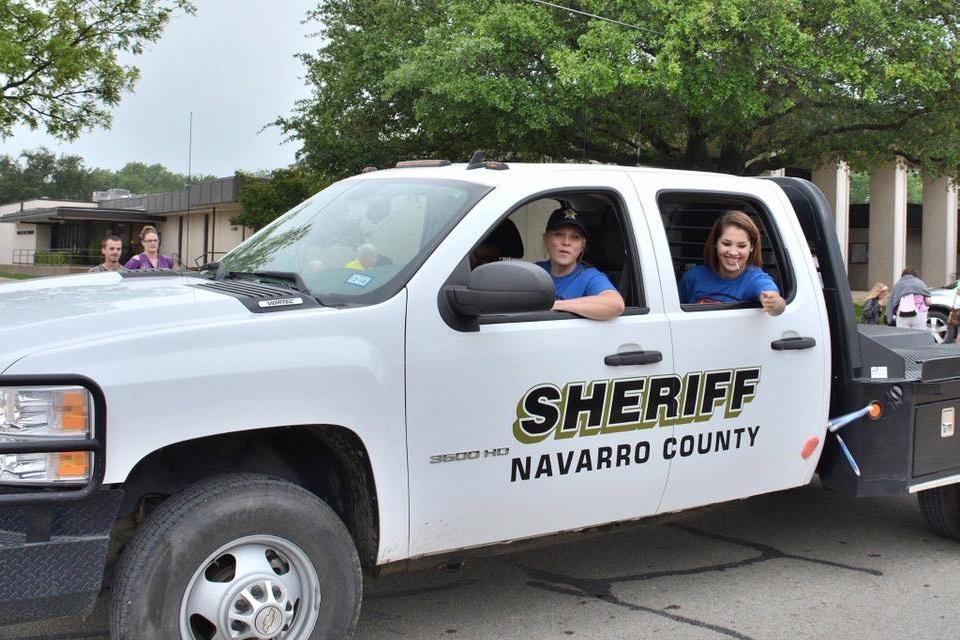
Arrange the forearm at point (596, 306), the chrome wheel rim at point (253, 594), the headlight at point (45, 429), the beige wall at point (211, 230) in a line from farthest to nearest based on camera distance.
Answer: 1. the beige wall at point (211, 230)
2. the forearm at point (596, 306)
3. the chrome wheel rim at point (253, 594)
4. the headlight at point (45, 429)

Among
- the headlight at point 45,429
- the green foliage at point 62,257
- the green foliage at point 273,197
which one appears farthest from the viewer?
the green foliage at point 62,257

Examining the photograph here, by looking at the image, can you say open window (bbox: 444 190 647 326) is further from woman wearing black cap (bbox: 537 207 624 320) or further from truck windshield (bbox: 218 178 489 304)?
truck windshield (bbox: 218 178 489 304)

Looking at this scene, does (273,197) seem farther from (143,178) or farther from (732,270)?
(143,178)

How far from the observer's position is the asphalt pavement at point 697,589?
4242 mm

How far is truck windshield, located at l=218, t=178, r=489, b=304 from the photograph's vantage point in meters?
3.63

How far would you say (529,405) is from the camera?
373 centimetres

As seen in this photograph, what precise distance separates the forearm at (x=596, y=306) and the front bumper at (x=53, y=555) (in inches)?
72.3

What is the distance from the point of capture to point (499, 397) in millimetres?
3650

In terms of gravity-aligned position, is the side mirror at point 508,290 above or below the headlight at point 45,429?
above

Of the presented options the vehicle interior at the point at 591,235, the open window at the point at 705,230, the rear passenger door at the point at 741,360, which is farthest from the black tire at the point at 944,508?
the vehicle interior at the point at 591,235

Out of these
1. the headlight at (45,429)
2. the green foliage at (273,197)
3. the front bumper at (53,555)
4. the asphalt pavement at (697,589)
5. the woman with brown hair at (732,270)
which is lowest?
the asphalt pavement at (697,589)

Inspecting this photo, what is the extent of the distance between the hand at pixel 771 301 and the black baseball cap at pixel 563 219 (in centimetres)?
86

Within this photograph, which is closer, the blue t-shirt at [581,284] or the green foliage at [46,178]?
the blue t-shirt at [581,284]

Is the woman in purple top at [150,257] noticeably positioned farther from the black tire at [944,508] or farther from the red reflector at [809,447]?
the black tire at [944,508]
